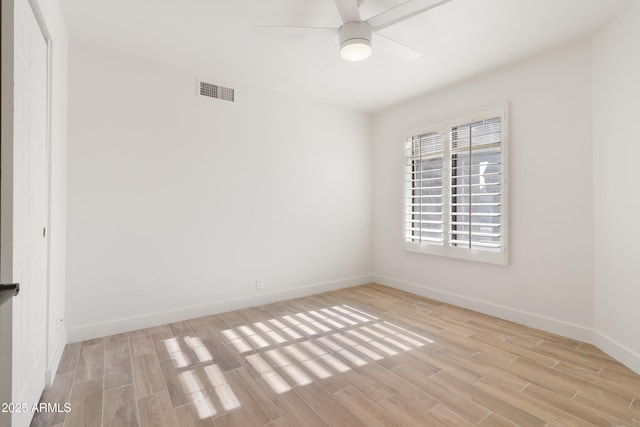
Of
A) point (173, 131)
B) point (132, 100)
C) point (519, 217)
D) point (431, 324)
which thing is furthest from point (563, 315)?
point (132, 100)

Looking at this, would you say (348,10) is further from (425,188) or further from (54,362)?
(54,362)

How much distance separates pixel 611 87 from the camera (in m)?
2.41

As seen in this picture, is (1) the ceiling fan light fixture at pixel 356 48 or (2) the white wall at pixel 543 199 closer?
(1) the ceiling fan light fixture at pixel 356 48

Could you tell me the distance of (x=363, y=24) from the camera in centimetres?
212

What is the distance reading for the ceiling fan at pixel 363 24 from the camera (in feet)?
6.29

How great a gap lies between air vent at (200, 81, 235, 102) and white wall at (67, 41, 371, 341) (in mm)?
82

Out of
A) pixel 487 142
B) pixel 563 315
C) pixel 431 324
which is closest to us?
pixel 563 315

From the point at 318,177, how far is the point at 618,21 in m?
3.16

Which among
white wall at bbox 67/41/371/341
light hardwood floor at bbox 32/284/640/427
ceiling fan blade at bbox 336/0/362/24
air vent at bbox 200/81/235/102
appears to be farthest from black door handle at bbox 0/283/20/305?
air vent at bbox 200/81/235/102

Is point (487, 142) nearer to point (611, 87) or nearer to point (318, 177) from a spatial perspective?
point (611, 87)

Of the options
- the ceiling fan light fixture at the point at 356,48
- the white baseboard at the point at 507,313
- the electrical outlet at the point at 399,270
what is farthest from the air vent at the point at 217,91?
the white baseboard at the point at 507,313

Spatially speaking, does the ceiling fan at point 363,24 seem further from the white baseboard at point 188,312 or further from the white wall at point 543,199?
the white baseboard at point 188,312

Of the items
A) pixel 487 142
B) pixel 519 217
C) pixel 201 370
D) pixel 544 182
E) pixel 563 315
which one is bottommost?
pixel 201 370

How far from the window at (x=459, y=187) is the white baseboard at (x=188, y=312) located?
148cm
